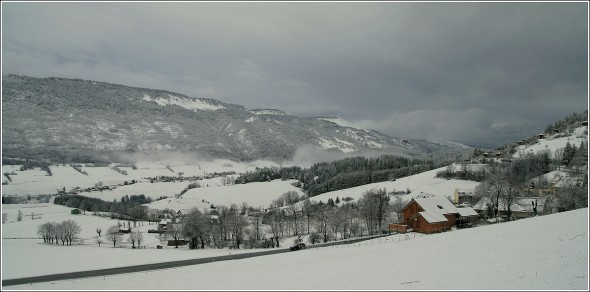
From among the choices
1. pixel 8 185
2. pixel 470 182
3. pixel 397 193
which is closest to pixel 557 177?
pixel 470 182

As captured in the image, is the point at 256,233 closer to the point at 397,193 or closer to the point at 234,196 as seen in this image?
the point at 397,193

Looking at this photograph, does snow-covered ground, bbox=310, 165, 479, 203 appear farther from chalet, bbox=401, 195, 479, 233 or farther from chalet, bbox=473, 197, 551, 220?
chalet, bbox=401, 195, 479, 233

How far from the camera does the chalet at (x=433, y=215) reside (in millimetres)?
64625

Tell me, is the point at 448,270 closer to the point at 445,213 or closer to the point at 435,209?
the point at 435,209

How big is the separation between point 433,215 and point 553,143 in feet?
496

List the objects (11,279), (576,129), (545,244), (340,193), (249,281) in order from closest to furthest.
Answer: (249,281) < (545,244) < (11,279) < (340,193) < (576,129)

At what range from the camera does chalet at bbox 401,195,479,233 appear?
64625 millimetres

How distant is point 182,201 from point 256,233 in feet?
389

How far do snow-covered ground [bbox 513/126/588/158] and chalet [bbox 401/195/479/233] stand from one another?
377 ft

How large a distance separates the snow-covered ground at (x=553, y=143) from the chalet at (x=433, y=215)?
377 feet

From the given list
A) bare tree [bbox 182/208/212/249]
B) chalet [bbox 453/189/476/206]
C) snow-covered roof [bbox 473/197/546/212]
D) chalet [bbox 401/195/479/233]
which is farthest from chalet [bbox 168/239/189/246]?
chalet [bbox 453/189/476/206]

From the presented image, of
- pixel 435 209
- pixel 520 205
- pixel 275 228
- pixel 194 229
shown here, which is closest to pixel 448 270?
pixel 435 209

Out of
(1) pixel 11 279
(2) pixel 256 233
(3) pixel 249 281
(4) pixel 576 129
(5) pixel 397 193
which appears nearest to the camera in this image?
(3) pixel 249 281

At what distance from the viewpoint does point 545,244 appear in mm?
28188
